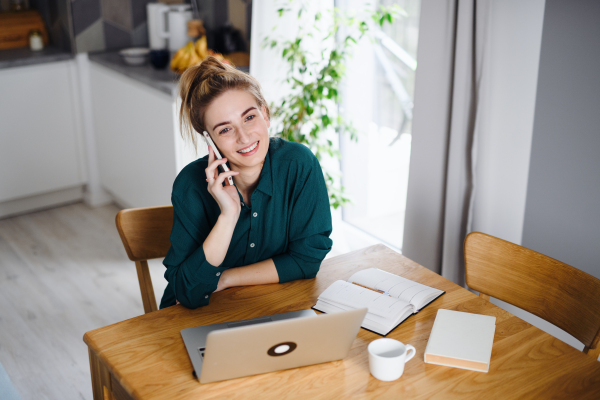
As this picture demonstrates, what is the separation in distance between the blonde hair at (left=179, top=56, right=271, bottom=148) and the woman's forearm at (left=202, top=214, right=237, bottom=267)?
0.89ft

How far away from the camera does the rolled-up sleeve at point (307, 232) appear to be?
149cm

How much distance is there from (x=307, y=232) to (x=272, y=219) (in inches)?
3.9

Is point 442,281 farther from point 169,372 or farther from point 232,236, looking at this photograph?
point 169,372

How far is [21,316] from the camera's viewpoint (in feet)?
8.48

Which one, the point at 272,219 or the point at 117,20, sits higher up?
the point at 117,20

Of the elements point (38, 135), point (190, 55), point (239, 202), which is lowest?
point (38, 135)

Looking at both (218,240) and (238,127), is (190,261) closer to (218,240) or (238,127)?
(218,240)

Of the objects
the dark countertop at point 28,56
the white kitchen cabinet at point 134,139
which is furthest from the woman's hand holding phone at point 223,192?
the dark countertop at point 28,56

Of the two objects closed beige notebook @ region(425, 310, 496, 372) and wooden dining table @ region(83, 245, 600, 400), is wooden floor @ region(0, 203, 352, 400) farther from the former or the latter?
closed beige notebook @ region(425, 310, 496, 372)

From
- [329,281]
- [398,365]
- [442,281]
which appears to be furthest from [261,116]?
[398,365]

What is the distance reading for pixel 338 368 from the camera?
1155mm

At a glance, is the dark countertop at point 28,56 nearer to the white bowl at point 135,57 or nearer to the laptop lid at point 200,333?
the white bowl at point 135,57

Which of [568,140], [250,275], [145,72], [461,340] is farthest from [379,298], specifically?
[145,72]

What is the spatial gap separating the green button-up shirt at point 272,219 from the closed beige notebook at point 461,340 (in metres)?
0.38
